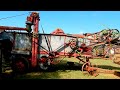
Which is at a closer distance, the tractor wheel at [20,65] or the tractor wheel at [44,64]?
the tractor wheel at [20,65]

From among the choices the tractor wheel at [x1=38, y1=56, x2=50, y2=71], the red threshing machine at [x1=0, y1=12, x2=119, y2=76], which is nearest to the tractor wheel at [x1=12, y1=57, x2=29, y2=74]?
the red threshing machine at [x1=0, y1=12, x2=119, y2=76]

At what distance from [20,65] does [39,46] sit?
210 centimetres

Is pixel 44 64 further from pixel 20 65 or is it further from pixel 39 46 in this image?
pixel 20 65

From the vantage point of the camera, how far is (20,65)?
1362cm

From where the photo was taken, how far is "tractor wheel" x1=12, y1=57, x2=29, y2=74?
13.5 m

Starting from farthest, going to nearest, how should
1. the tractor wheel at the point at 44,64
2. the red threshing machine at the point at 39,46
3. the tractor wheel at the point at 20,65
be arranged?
the tractor wheel at the point at 44,64 → the red threshing machine at the point at 39,46 → the tractor wheel at the point at 20,65

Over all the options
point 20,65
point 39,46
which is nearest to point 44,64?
point 39,46

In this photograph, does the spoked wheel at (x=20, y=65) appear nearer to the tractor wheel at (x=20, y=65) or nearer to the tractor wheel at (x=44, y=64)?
the tractor wheel at (x=20, y=65)

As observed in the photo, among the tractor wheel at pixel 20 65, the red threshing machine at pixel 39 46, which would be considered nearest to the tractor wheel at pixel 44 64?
the red threshing machine at pixel 39 46

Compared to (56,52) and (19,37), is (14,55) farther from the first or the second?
(56,52)

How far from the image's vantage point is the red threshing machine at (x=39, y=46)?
45.3 ft

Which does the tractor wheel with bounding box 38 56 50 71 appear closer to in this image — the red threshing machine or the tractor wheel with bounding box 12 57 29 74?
the red threshing machine

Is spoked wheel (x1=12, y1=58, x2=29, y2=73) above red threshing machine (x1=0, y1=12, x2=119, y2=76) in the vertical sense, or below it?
below
